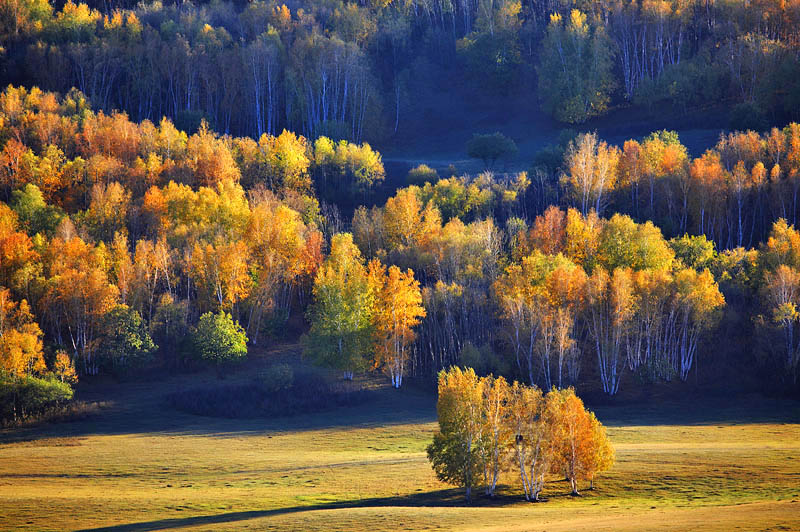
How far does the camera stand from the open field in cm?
4488

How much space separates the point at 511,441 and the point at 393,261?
51.0 m

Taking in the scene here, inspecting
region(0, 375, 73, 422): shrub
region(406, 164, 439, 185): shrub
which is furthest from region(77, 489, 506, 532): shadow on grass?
region(406, 164, 439, 185): shrub

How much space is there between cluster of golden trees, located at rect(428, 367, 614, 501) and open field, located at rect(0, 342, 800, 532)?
1497 millimetres

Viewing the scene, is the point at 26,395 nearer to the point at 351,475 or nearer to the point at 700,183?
the point at 351,475

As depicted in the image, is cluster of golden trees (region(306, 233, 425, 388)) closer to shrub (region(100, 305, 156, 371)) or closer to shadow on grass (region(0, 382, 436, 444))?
shadow on grass (region(0, 382, 436, 444))

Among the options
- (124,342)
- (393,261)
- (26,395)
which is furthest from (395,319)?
(26,395)

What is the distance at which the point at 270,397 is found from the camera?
3199 inches

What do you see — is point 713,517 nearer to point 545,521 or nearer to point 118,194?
point 545,521

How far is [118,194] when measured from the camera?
10881 cm

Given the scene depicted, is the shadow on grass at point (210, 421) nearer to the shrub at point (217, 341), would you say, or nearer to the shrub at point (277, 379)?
the shrub at point (277, 379)

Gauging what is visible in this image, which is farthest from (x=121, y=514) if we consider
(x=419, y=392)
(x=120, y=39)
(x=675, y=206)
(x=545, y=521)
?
(x=120, y=39)

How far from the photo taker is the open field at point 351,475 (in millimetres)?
44875

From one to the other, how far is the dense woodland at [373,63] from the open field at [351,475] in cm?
7370

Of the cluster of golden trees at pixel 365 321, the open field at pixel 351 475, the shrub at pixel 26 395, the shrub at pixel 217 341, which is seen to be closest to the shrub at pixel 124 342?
the shrub at pixel 217 341
